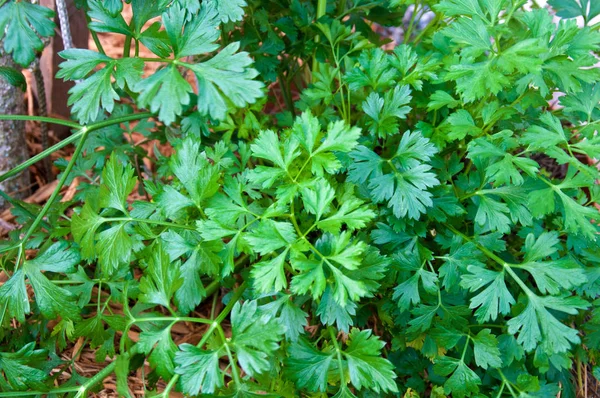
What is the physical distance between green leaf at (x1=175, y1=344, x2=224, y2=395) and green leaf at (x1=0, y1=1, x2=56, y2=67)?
2.34 feet

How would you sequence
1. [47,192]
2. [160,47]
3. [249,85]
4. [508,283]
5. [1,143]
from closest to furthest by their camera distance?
[249,85] → [160,47] → [508,283] → [1,143] → [47,192]

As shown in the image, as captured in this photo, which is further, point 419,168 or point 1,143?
point 1,143

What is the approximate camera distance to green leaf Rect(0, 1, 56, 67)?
1.16m

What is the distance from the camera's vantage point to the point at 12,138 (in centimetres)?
178

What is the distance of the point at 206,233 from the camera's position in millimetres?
1089

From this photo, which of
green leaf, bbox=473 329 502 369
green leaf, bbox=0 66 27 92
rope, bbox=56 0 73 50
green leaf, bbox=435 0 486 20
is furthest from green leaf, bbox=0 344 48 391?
green leaf, bbox=435 0 486 20

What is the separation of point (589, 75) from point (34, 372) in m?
1.41

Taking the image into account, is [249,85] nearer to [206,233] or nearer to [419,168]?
[206,233]

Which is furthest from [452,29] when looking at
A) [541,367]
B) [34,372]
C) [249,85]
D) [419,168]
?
[34,372]

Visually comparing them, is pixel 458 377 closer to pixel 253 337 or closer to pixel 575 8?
pixel 253 337

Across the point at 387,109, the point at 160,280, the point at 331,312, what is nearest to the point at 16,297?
the point at 160,280

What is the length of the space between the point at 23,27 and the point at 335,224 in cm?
79

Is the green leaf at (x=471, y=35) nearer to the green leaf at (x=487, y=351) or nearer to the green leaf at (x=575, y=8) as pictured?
the green leaf at (x=575, y=8)

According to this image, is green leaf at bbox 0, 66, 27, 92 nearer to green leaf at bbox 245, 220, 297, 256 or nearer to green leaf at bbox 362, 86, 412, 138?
green leaf at bbox 245, 220, 297, 256
